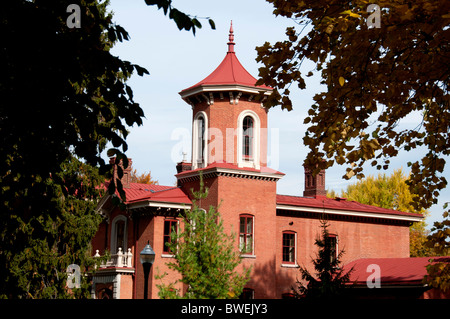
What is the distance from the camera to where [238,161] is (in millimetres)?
33469

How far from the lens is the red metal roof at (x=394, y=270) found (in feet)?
100

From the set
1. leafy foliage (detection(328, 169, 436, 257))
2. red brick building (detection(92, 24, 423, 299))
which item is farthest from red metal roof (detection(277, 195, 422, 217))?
leafy foliage (detection(328, 169, 436, 257))

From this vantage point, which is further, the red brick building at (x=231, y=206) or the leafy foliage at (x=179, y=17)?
the red brick building at (x=231, y=206)

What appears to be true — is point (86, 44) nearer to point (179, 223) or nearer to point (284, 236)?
point (179, 223)

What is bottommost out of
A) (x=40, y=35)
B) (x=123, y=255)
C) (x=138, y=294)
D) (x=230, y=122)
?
(x=138, y=294)

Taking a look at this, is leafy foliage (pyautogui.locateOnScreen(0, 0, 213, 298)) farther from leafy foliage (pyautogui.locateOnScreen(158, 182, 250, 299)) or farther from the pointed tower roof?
the pointed tower roof

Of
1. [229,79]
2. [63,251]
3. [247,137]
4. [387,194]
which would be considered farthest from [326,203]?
[387,194]

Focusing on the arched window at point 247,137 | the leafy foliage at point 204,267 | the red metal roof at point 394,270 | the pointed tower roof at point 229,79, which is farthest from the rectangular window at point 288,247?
the leafy foliage at point 204,267

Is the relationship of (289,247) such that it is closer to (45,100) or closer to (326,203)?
(326,203)

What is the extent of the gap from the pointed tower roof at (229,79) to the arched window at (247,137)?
71.9 inches

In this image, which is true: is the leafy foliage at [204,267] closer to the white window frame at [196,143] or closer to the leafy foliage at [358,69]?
the white window frame at [196,143]
